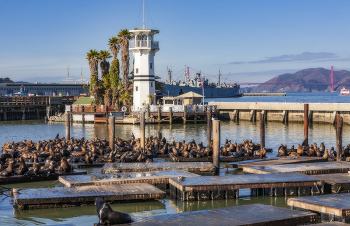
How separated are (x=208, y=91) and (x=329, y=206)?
127569mm

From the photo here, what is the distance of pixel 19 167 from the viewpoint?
1541 cm

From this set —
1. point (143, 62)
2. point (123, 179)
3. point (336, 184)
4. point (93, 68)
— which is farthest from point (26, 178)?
point (93, 68)

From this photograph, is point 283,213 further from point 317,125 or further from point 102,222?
point 317,125

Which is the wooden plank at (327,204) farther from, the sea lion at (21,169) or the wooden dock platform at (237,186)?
the sea lion at (21,169)

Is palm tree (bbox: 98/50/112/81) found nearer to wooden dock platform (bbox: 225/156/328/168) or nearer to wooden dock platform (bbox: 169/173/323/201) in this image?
wooden dock platform (bbox: 225/156/328/168)

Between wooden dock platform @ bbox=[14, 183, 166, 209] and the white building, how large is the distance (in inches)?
1385

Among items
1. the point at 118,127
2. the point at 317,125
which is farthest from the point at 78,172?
the point at 317,125

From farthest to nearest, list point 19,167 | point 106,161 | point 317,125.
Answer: point 317,125 → point 106,161 → point 19,167

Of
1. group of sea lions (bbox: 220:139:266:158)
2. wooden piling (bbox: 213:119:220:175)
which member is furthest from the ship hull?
wooden piling (bbox: 213:119:220:175)

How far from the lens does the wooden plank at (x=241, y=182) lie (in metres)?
12.4

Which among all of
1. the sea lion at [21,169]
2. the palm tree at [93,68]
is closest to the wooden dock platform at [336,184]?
the sea lion at [21,169]

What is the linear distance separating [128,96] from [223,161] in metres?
32.5

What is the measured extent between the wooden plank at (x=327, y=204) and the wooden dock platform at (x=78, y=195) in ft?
12.5

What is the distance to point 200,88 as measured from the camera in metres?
126
